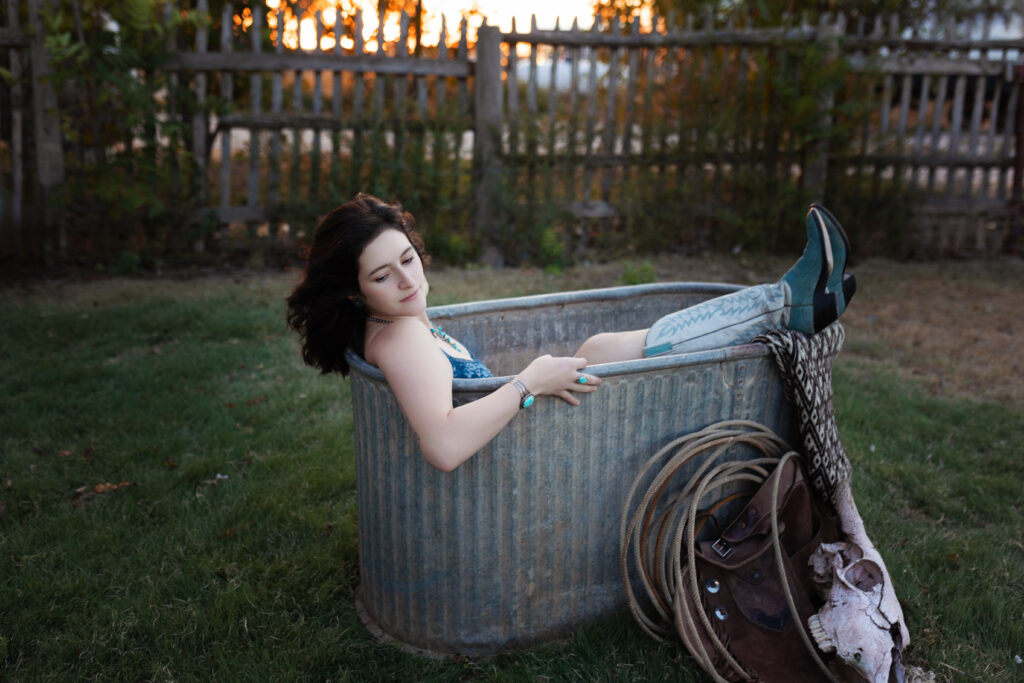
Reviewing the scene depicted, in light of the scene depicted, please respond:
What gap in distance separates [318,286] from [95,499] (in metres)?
1.45

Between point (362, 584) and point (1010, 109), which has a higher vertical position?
point (1010, 109)

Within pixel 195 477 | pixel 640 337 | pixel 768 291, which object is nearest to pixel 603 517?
pixel 640 337

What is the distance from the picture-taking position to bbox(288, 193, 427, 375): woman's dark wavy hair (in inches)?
80.9

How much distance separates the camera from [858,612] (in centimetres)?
204

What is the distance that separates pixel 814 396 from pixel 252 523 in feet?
6.23

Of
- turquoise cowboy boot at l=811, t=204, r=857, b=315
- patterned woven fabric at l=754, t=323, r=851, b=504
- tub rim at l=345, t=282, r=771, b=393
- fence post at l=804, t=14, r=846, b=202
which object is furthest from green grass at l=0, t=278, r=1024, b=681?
fence post at l=804, t=14, r=846, b=202

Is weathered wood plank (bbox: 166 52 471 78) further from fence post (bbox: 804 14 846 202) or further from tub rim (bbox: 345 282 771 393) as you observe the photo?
tub rim (bbox: 345 282 771 393)

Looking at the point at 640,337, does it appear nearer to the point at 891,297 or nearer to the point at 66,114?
the point at 891,297

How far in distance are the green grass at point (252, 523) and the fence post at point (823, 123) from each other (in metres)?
2.75

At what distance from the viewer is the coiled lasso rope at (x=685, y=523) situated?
6.89 ft

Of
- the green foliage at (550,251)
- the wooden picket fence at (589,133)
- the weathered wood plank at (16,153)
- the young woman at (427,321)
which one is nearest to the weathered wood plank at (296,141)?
the wooden picket fence at (589,133)

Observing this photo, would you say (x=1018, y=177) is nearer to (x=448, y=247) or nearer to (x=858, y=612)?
(x=448, y=247)

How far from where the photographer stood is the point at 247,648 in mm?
2197

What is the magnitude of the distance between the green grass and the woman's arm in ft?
2.15
